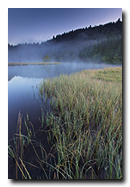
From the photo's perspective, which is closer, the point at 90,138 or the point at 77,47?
the point at 90,138

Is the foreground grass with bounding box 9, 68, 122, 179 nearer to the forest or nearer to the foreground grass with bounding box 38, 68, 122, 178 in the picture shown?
the foreground grass with bounding box 38, 68, 122, 178

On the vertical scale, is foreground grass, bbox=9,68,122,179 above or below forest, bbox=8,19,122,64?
below

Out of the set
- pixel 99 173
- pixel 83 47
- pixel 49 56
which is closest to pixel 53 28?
pixel 49 56

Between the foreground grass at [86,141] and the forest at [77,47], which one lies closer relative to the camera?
the foreground grass at [86,141]

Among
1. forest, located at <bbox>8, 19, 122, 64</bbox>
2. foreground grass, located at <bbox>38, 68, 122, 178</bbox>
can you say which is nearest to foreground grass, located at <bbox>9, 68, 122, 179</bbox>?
foreground grass, located at <bbox>38, 68, 122, 178</bbox>

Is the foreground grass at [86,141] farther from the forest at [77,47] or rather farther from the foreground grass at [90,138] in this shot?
the forest at [77,47]

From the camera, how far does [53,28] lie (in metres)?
2.26

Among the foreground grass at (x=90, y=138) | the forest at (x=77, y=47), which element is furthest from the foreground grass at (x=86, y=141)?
the forest at (x=77, y=47)

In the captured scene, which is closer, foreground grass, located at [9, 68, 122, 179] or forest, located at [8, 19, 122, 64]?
foreground grass, located at [9, 68, 122, 179]

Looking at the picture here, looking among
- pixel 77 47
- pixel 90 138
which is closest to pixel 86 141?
pixel 90 138

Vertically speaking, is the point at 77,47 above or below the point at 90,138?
above

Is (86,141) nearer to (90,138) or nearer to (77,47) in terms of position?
(90,138)

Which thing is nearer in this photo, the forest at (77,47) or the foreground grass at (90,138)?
the foreground grass at (90,138)

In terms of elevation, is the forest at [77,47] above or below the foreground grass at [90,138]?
above
